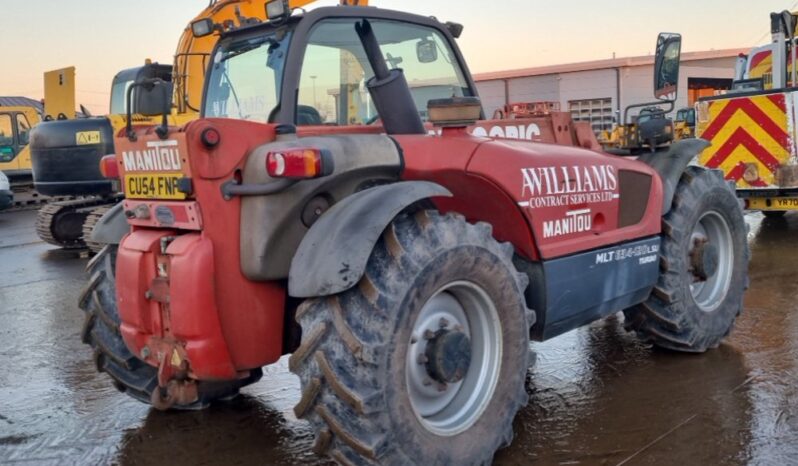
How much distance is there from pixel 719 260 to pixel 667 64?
4.66ft

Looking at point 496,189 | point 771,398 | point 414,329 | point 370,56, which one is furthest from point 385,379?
point 771,398

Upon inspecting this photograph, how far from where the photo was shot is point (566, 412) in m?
4.09

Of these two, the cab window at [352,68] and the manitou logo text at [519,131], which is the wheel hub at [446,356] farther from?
the manitou logo text at [519,131]

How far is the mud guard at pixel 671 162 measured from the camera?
4730 millimetres

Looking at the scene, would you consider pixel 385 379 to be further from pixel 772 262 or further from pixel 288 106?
pixel 772 262

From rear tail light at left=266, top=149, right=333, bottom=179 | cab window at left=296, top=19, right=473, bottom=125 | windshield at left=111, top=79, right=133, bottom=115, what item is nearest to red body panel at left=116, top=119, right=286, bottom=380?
rear tail light at left=266, top=149, right=333, bottom=179

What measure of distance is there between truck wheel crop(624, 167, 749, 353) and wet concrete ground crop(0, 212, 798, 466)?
0.60ft

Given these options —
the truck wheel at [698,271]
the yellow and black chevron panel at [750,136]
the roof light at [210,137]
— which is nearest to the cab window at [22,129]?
the yellow and black chevron panel at [750,136]

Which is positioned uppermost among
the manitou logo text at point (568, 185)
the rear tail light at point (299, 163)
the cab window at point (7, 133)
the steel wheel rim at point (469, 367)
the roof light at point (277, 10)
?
the cab window at point (7, 133)

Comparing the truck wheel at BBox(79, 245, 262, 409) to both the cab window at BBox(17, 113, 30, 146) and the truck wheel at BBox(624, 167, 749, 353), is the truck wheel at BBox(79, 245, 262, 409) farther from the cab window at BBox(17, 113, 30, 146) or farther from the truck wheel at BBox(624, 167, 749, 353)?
the cab window at BBox(17, 113, 30, 146)

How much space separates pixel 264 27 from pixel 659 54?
7.22 feet

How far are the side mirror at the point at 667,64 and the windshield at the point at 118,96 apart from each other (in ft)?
33.4

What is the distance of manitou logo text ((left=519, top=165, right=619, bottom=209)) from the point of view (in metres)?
3.72

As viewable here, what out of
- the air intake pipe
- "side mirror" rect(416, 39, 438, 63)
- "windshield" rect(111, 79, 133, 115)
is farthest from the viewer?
"windshield" rect(111, 79, 133, 115)
